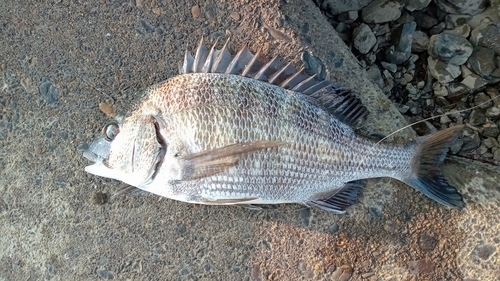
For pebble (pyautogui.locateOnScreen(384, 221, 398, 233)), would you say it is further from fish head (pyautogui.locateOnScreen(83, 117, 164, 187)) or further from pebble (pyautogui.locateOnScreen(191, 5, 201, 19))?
pebble (pyautogui.locateOnScreen(191, 5, 201, 19))

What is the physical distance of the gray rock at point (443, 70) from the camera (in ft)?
10.4

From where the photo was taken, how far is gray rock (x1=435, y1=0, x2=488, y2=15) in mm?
3166

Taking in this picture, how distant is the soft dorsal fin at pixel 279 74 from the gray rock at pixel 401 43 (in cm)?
90

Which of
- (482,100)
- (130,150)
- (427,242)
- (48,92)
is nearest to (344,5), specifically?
(482,100)

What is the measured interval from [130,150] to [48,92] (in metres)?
0.99

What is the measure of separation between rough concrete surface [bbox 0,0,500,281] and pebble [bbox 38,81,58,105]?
0.01 m

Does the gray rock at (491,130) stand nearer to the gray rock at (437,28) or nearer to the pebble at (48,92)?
the gray rock at (437,28)

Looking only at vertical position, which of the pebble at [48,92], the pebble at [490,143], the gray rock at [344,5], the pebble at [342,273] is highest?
the pebble at [48,92]

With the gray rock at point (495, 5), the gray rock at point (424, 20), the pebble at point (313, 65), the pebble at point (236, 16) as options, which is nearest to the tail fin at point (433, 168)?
the pebble at point (313, 65)

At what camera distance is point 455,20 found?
3236mm

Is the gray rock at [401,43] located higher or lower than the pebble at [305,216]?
higher

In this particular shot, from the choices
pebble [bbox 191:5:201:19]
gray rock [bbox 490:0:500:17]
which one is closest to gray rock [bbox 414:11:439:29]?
gray rock [bbox 490:0:500:17]

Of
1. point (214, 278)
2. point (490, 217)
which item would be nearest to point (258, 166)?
point (214, 278)

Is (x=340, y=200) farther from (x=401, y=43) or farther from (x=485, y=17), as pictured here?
(x=485, y=17)
